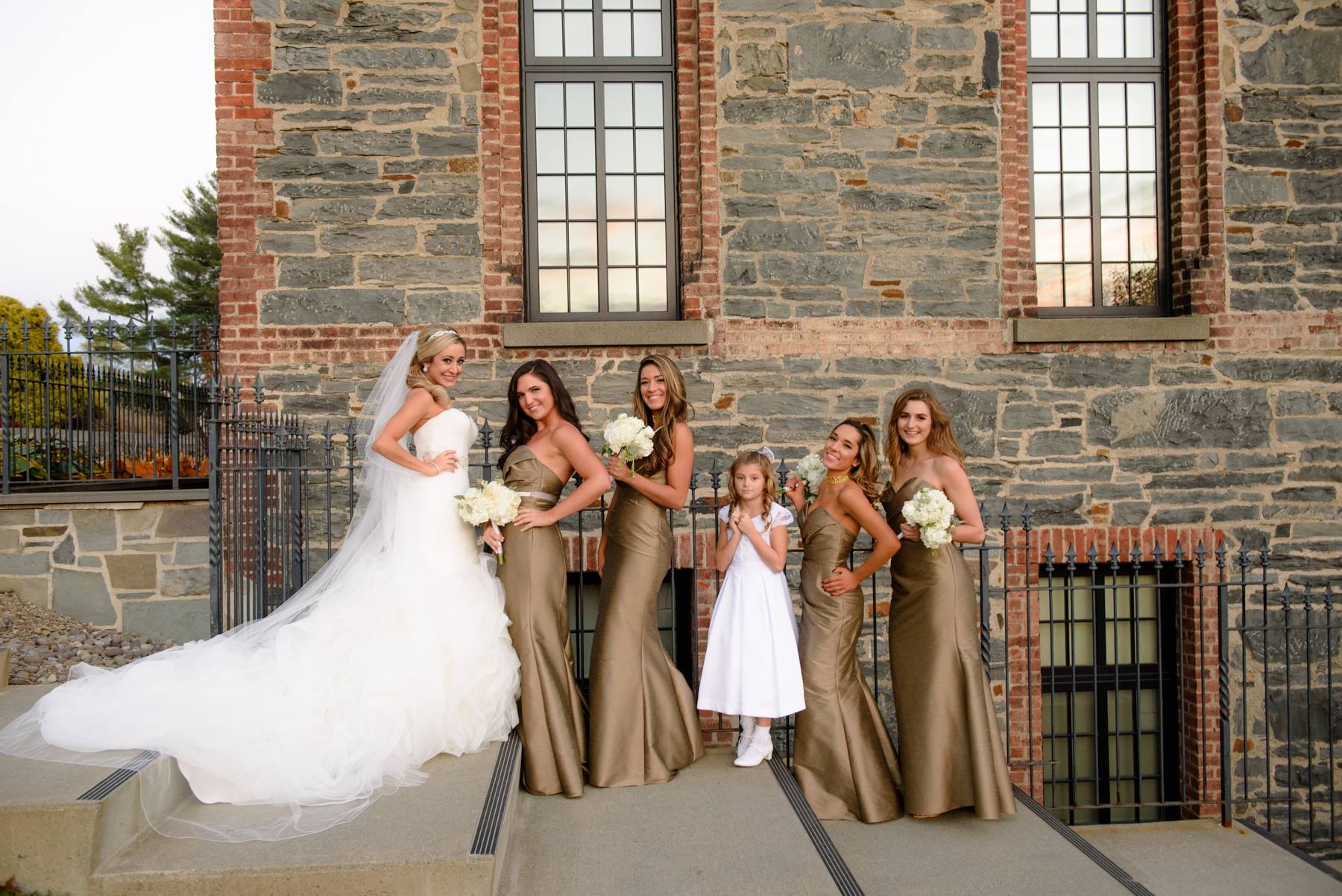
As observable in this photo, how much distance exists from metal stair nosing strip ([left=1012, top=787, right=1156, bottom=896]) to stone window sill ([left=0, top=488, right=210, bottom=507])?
5734 mm

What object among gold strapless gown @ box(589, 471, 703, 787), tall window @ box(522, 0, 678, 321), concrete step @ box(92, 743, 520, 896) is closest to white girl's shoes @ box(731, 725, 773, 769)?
gold strapless gown @ box(589, 471, 703, 787)

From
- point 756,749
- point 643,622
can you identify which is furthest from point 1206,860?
point 643,622

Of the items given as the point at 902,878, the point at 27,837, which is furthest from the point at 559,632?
the point at 27,837

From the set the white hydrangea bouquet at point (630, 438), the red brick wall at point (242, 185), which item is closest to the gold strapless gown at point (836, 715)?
the white hydrangea bouquet at point (630, 438)

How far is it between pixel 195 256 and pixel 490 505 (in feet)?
82.9

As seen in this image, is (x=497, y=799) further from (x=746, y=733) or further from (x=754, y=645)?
(x=746, y=733)

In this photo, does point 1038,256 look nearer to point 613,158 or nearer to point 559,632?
point 613,158

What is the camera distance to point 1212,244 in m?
7.49

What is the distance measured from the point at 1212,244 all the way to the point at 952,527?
14.3 feet

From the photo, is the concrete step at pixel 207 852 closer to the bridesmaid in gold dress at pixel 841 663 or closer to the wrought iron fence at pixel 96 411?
the bridesmaid in gold dress at pixel 841 663

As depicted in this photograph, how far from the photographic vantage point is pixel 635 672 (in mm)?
4688

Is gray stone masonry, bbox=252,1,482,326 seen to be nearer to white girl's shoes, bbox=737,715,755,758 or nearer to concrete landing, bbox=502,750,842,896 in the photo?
white girl's shoes, bbox=737,715,755,758

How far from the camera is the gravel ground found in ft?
20.0

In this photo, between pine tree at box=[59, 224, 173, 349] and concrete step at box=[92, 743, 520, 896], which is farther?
pine tree at box=[59, 224, 173, 349]
